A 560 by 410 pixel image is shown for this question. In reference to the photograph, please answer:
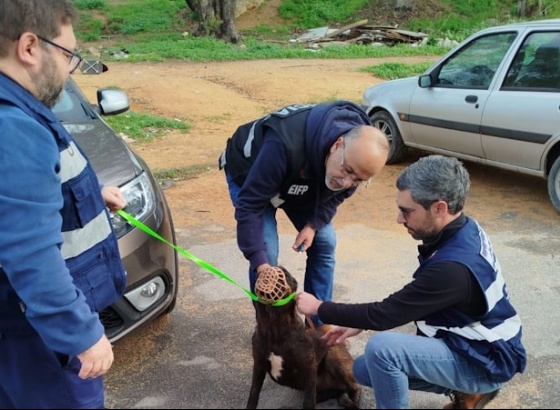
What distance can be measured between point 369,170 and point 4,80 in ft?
5.09

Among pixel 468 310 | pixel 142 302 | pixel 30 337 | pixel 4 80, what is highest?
pixel 4 80

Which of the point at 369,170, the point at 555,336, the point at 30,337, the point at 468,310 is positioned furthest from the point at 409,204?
the point at 555,336

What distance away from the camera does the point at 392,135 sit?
7.73 metres

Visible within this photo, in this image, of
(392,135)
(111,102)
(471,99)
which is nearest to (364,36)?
(392,135)

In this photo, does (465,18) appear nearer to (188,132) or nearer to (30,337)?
(188,132)

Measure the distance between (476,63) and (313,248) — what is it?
4074 mm

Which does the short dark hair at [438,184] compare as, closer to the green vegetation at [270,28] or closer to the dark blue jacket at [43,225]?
the dark blue jacket at [43,225]

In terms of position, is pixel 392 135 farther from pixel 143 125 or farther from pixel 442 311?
pixel 442 311

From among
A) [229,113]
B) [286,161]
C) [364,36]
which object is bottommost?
[364,36]

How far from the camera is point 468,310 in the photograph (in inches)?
102

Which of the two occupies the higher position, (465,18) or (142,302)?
(142,302)

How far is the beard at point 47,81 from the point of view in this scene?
6.12ft

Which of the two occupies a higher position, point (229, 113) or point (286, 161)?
point (286, 161)

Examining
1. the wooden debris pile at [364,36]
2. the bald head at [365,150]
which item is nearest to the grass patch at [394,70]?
the wooden debris pile at [364,36]
